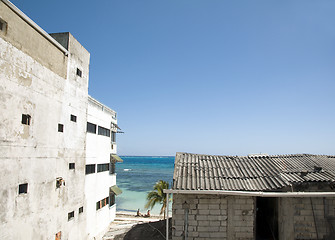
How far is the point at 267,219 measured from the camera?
12891mm

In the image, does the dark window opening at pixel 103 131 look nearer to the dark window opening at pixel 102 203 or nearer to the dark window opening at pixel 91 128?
the dark window opening at pixel 91 128

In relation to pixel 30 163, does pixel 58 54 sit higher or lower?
higher

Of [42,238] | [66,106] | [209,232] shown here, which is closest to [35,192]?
[42,238]

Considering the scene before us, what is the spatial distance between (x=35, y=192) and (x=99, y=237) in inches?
385

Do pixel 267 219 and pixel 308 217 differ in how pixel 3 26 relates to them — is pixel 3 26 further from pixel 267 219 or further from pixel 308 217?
pixel 267 219

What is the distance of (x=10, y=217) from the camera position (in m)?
10.9

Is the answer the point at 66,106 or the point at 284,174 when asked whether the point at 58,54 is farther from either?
the point at 284,174

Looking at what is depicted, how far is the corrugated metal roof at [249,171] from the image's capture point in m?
10.4

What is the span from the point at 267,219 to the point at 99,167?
13.9 meters

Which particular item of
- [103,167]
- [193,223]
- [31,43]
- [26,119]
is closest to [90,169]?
[103,167]

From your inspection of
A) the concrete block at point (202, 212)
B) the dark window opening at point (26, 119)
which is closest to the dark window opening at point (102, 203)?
the dark window opening at point (26, 119)

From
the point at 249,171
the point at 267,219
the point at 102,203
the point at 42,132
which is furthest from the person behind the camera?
the point at 102,203

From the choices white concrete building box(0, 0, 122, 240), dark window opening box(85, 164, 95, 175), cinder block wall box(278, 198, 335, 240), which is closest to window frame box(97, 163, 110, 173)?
dark window opening box(85, 164, 95, 175)

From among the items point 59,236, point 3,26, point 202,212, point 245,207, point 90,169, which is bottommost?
point 59,236
